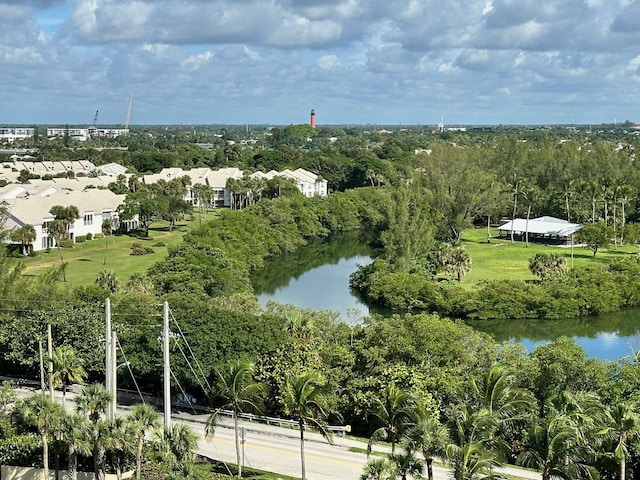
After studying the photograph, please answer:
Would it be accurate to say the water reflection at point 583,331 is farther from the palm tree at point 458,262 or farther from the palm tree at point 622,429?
the palm tree at point 622,429

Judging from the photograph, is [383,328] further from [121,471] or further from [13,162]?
[13,162]

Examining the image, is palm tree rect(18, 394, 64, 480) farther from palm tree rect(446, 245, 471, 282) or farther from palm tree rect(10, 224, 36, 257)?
palm tree rect(10, 224, 36, 257)

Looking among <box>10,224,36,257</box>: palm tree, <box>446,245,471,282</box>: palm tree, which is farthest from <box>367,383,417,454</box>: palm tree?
<box>10,224,36,257</box>: palm tree

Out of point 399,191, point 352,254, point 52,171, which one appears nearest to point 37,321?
point 399,191

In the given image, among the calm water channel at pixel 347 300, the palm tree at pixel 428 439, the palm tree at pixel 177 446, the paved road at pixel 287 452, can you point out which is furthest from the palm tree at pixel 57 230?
the palm tree at pixel 428 439

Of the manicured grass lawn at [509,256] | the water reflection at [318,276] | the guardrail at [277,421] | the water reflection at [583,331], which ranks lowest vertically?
the water reflection at [583,331]
